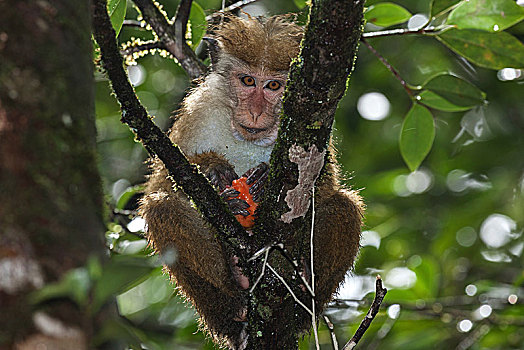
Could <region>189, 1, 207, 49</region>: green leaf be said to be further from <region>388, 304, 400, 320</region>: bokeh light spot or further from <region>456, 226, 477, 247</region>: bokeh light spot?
<region>456, 226, 477, 247</region>: bokeh light spot

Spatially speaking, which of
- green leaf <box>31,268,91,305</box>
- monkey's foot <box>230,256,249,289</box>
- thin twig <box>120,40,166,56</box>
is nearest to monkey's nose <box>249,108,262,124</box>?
thin twig <box>120,40,166,56</box>

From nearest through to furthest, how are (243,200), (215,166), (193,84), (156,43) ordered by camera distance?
1. (243,200)
2. (215,166)
3. (156,43)
4. (193,84)

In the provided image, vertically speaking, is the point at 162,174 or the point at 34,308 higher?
the point at 34,308

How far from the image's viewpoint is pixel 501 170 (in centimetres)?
670

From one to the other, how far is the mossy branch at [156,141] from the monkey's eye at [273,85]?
1453 mm

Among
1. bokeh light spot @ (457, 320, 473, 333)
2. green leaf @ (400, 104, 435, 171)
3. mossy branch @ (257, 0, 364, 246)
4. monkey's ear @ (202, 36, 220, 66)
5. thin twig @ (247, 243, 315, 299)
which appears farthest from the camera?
bokeh light spot @ (457, 320, 473, 333)

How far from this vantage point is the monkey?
3111 mm

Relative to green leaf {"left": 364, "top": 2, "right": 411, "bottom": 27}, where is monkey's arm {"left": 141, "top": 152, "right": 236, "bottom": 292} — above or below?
Result: below

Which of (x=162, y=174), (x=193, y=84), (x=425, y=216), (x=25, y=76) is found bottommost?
(x=425, y=216)

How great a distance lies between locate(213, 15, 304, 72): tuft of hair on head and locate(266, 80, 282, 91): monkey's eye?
0.28 feet

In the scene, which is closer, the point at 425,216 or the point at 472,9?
the point at 472,9

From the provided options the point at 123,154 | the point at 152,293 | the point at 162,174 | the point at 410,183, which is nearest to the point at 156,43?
the point at 162,174

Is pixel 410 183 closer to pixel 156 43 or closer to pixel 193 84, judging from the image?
pixel 193 84

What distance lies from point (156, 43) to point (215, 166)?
88 centimetres
